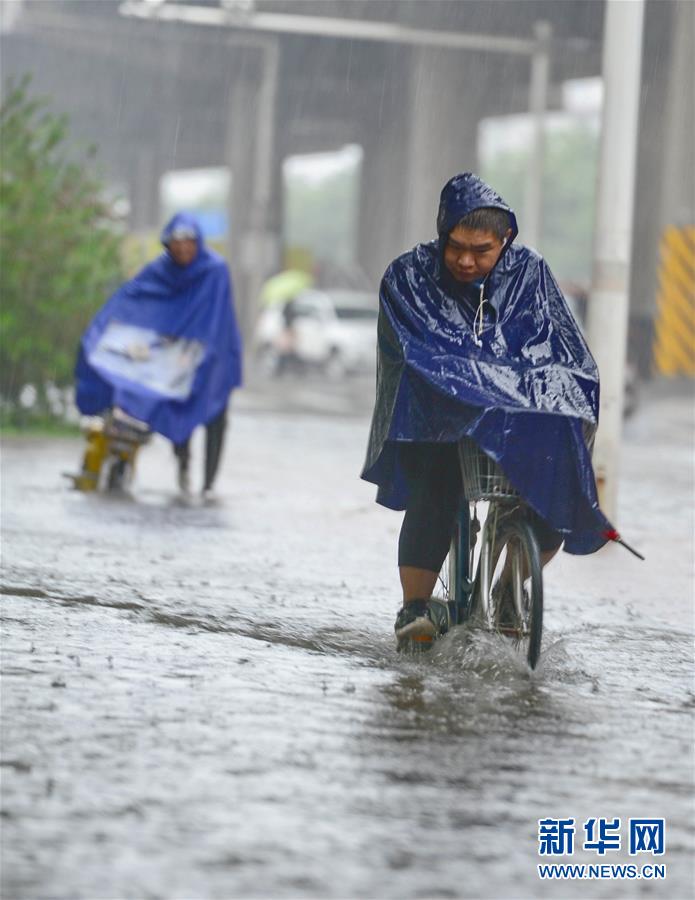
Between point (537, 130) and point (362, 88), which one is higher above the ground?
point (362, 88)

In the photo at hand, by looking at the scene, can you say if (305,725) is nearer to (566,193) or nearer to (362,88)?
(362,88)

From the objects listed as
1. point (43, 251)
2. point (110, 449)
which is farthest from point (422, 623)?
point (43, 251)

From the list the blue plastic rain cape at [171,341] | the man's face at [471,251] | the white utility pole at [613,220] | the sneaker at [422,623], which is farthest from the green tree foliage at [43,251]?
the man's face at [471,251]

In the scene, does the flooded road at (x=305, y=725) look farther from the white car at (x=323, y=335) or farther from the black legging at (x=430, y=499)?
the white car at (x=323, y=335)

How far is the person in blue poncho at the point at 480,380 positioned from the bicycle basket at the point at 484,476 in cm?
10

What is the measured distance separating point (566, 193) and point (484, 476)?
125 m

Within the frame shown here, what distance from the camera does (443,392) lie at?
246 inches

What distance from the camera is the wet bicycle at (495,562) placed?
20.8 feet

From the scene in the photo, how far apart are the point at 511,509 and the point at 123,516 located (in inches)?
200

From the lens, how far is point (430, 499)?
666 cm

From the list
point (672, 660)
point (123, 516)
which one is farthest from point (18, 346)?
point (672, 660)

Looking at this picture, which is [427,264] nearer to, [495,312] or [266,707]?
[495,312]

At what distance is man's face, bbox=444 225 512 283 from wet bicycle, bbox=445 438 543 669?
529 mm

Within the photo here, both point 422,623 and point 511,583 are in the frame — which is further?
point 422,623
